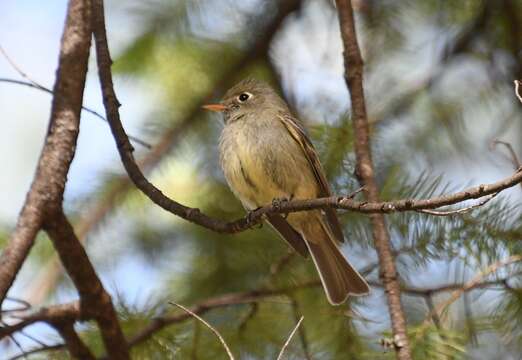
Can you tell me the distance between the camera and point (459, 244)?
3.38 meters

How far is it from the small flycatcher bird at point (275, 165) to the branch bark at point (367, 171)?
441mm

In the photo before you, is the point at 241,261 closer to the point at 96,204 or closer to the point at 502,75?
the point at 96,204

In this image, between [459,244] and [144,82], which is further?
[144,82]

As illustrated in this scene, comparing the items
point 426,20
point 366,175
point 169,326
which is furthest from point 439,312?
point 426,20

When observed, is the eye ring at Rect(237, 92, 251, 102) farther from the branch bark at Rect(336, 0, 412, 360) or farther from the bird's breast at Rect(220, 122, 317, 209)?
the branch bark at Rect(336, 0, 412, 360)

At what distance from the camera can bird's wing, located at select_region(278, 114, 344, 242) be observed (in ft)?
12.5

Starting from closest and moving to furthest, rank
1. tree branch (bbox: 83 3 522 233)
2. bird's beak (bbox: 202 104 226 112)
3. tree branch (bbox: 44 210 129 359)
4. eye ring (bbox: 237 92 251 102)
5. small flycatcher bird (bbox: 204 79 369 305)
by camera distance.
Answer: tree branch (bbox: 44 210 129 359) < tree branch (bbox: 83 3 522 233) < small flycatcher bird (bbox: 204 79 369 305) < bird's beak (bbox: 202 104 226 112) < eye ring (bbox: 237 92 251 102)

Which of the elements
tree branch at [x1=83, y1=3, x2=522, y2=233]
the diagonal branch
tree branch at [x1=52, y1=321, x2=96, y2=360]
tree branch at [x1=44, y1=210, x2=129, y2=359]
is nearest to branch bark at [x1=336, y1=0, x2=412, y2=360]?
tree branch at [x1=83, y1=3, x2=522, y2=233]

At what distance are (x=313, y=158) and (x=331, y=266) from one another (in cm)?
63

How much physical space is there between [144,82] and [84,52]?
212cm

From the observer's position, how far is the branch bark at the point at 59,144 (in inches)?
86.5

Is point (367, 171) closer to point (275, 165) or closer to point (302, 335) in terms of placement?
point (302, 335)

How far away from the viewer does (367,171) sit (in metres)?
3.45

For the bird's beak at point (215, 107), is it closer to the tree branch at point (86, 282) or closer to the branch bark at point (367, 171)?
the branch bark at point (367, 171)
